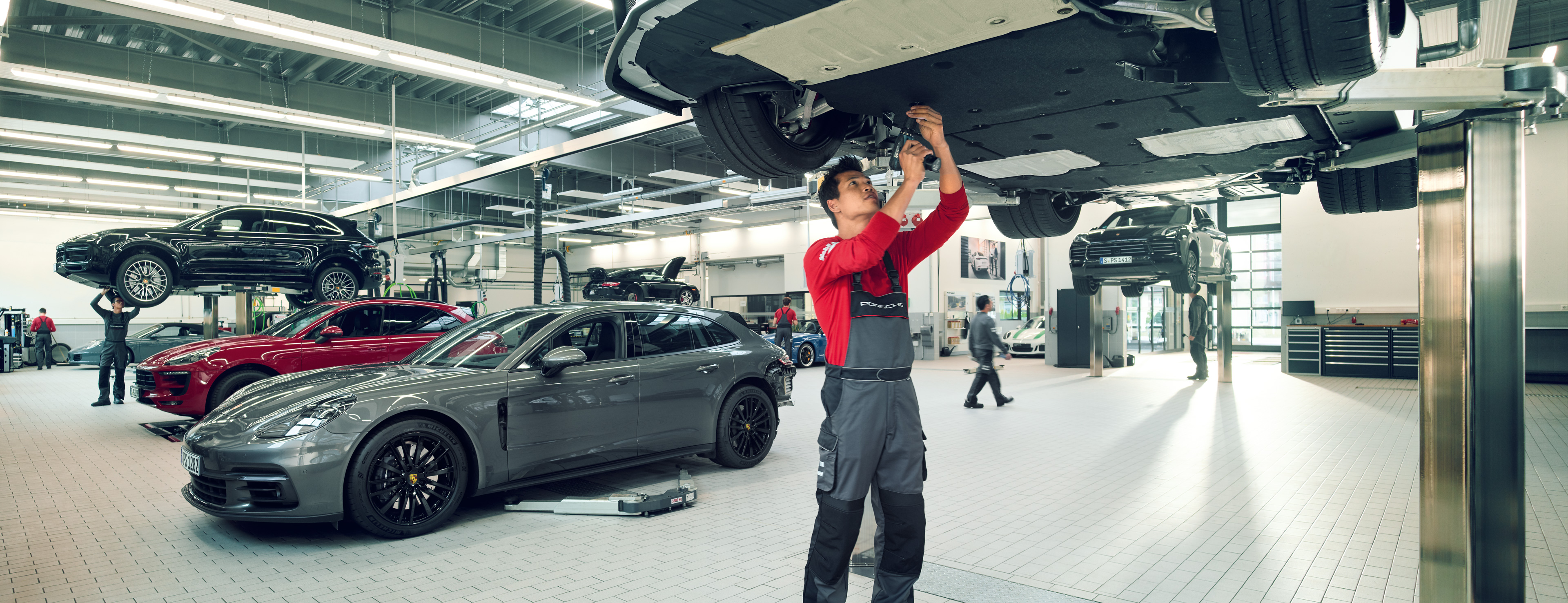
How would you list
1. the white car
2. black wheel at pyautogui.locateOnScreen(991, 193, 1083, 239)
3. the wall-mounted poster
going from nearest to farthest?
black wheel at pyautogui.locateOnScreen(991, 193, 1083, 239) → the white car → the wall-mounted poster

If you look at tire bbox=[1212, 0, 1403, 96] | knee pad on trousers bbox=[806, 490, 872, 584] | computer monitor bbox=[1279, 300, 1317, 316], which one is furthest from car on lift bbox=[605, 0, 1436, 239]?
computer monitor bbox=[1279, 300, 1317, 316]

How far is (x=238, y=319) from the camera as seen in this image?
9.77 metres

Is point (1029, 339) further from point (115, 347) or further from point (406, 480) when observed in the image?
point (115, 347)

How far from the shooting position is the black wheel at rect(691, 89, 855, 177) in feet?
8.13

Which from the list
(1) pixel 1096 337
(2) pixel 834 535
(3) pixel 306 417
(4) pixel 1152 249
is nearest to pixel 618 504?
(3) pixel 306 417

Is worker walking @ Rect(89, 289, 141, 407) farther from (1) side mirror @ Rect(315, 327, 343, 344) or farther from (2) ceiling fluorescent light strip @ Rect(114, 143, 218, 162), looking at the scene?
(2) ceiling fluorescent light strip @ Rect(114, 143, 218, 162)

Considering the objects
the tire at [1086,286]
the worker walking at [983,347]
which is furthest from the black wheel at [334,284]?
the tire at [1086,286]

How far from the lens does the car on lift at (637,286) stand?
17328 millimetres

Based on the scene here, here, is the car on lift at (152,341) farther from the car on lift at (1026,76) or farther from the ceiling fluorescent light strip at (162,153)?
the car on lift at (1026,76)

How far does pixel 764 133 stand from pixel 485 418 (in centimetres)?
227

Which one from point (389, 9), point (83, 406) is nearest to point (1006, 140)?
point (389, 9)

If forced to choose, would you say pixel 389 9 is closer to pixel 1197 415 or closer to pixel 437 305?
pixel 437 305

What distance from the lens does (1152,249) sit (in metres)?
9.08

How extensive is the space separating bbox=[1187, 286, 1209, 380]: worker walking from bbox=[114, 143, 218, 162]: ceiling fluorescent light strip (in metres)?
16.0
